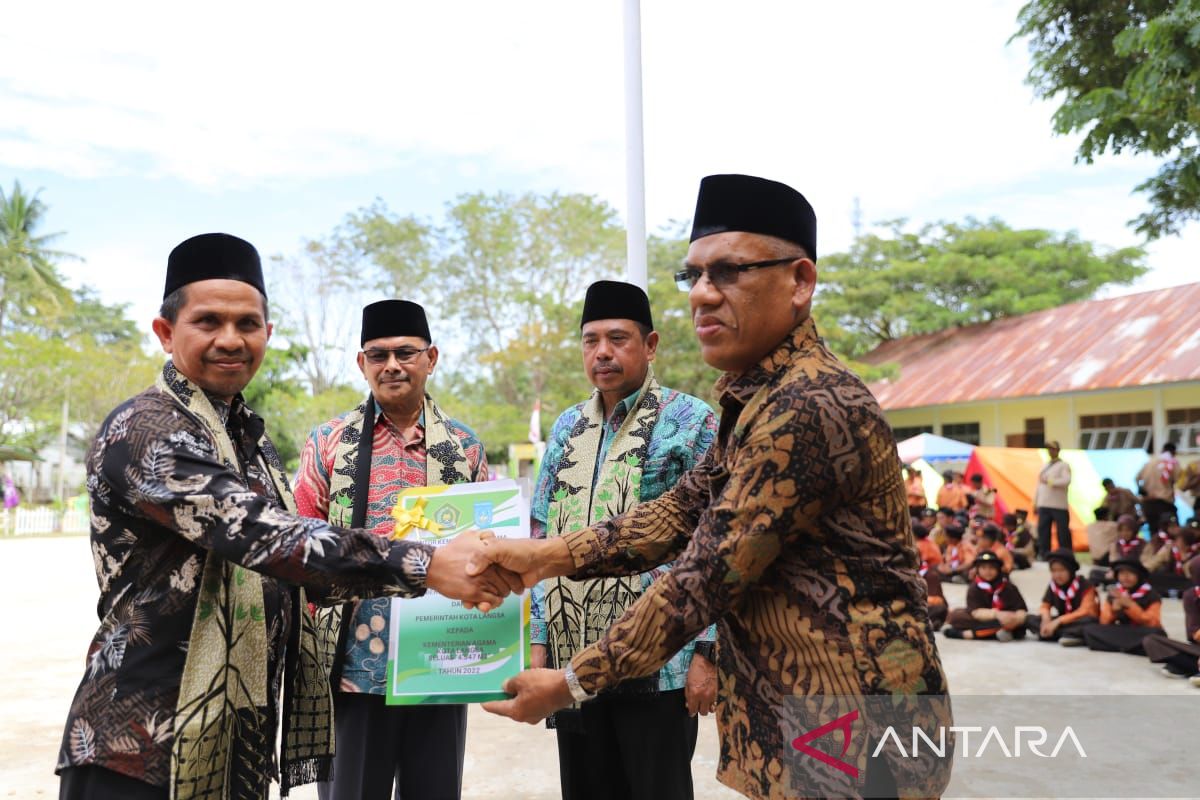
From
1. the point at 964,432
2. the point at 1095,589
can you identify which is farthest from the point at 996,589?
the point at 964,432

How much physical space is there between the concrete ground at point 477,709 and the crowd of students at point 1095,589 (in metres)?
0.19

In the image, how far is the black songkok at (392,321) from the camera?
144 inches

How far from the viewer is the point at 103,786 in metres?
2.12

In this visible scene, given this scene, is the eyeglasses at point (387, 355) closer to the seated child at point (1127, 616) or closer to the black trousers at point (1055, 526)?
the seated child at point (1127, 616)

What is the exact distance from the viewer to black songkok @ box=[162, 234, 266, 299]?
2.48 meters

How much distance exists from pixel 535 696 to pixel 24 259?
151 feet

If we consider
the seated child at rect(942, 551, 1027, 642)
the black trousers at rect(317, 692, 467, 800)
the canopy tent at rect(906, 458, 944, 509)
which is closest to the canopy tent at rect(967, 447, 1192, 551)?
the canopy tent at rect(906, 458, 944, 509)

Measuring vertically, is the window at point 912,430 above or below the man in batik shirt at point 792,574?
above

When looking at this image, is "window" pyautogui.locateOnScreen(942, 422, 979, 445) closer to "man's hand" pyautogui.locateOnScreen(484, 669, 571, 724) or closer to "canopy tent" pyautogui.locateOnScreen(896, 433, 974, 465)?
"canopy tent" pyautogui.locateOnScreen(896, 433, 974, 465)

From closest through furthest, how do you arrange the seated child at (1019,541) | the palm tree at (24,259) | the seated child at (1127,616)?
the seated child at (1127,616) < the seated child at (1019,541) < the palm tree at (24,259)

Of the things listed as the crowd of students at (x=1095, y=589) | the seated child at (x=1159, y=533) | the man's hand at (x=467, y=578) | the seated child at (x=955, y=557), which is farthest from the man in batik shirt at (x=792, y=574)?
the seated child at (x=1159, y=533)

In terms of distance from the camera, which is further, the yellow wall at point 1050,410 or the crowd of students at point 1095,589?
the yellow wall at point 1050,410

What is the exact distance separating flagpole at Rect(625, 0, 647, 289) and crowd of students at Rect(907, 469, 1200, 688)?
8.04ft

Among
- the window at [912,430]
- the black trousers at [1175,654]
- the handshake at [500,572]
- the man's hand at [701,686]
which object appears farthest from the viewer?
the window at [912,430]
